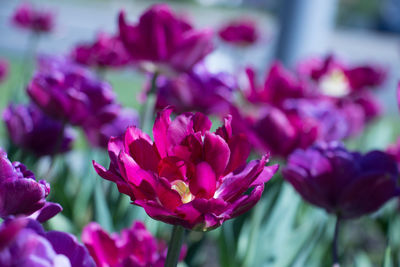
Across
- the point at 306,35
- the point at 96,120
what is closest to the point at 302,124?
the point at 96,120

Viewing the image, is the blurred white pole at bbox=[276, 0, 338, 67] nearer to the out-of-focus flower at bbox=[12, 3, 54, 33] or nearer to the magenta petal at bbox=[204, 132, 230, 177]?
the out-of-focus flower at bbox=[12, 3, 54, 33]

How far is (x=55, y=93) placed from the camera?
0.79 meters

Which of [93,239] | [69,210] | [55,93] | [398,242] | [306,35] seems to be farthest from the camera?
[306,35]

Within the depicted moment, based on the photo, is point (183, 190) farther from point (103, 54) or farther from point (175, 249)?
point (103, 54)

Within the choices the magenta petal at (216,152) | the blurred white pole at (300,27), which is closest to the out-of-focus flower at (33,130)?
the magenta petal at (216,152)

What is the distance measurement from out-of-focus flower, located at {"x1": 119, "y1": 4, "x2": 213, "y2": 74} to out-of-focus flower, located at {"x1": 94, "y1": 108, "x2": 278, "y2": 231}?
41 cm

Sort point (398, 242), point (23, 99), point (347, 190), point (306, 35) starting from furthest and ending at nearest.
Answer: point (306, 35), point (23, 99), point (398, 242), point (347, 190)

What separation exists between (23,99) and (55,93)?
755 mm

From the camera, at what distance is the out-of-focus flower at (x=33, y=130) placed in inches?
34.8

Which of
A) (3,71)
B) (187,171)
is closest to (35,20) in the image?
(3,71)

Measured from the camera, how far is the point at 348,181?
0.60 meters

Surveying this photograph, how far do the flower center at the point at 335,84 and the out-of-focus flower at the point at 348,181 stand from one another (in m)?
0.98

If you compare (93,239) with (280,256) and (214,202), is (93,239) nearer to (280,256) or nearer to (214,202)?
(214,202)

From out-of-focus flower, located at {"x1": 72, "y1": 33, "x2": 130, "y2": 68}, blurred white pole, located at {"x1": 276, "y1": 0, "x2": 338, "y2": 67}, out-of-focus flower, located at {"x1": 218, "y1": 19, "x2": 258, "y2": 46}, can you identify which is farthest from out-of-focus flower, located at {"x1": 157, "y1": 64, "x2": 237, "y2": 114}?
out-of-focus flower, located at {"x1": 218, "y1": 19, "x2": 258, "y2": 46}
